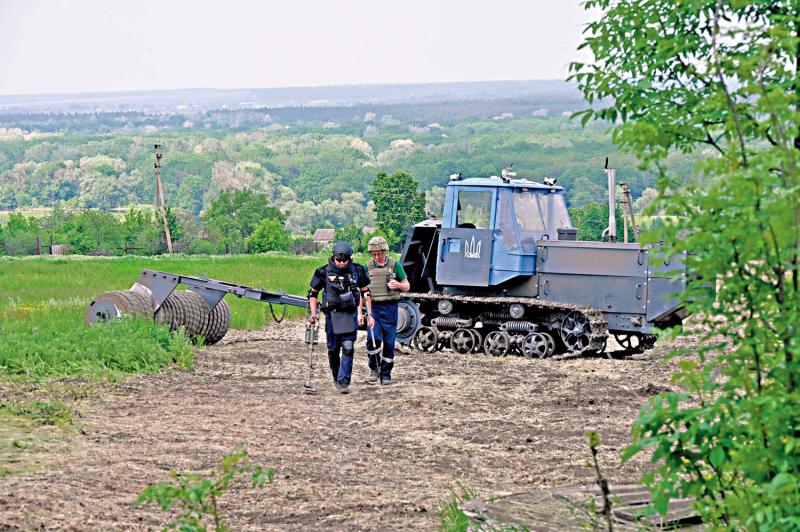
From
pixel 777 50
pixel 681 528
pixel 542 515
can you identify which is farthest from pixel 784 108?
pixel 542 515

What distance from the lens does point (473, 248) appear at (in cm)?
1920

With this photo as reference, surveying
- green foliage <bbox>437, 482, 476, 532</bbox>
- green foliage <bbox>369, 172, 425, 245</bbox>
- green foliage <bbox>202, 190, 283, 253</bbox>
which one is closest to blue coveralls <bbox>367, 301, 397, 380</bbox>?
green foliage <bbox>437, 482, 476, 532</bbox>

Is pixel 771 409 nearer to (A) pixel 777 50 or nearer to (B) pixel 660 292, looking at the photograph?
(A) pixel 777 50

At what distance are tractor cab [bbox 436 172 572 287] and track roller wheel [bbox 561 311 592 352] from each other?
3.10 ft

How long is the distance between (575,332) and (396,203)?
285 feet

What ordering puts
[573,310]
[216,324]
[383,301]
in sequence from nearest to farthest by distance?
[383,301]
[573,310]
[216,324]

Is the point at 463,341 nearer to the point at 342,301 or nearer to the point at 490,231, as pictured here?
the point at 490,231

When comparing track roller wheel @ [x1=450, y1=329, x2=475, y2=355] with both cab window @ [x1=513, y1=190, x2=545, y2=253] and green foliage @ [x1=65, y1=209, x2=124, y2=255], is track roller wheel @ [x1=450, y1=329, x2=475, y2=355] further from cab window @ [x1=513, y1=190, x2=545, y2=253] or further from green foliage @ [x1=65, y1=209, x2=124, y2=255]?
green foliage @ [x1=65, y1=209, x2=124, y2=255]

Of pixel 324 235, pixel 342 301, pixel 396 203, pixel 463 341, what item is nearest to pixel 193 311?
pixel 463 341

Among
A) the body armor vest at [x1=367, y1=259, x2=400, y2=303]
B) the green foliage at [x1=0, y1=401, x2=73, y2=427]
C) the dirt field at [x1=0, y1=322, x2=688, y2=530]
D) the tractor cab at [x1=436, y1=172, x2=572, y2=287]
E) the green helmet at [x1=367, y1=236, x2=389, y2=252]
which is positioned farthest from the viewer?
the tractor cab at [x1=436, y1=172, x2=572, y2=287]

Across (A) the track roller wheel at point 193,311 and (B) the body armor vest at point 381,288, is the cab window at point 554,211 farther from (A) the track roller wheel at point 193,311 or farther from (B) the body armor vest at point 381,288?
(A) the track roller wheel at point 193,311

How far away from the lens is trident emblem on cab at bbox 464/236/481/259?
62.9 ft

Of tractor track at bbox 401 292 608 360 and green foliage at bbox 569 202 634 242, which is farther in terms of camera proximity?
green foliage at bbox 569 202 634 242

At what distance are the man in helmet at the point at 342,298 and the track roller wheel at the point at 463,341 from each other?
4.70 m
